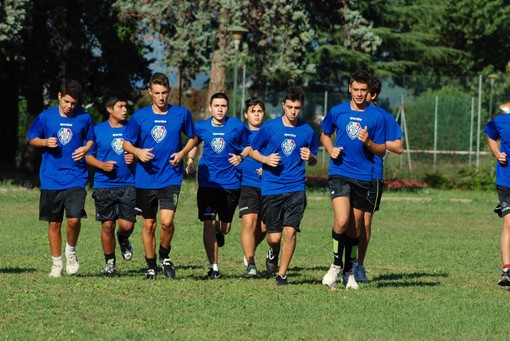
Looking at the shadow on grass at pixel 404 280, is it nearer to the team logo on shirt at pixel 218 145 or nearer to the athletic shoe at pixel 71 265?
the team logo on shirt at pixel 218 145

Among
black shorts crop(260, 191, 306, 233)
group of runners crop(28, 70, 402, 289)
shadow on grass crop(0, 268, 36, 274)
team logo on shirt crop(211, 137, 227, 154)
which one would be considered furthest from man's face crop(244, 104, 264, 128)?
shadow on grass crop(0, 268, 36, 274)

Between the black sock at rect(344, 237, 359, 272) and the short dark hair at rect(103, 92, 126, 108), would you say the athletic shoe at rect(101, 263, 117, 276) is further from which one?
the black sock at rect(344, 237, 359, 272)

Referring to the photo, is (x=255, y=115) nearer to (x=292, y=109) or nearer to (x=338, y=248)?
(x=292, y=109)

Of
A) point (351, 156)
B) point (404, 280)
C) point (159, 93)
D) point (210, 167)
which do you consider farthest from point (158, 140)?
point (404, 280)

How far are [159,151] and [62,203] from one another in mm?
1324

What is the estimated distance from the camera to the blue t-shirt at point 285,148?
1280cm

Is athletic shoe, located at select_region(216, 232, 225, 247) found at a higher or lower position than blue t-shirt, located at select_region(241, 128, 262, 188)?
lower

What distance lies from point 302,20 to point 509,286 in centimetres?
2356

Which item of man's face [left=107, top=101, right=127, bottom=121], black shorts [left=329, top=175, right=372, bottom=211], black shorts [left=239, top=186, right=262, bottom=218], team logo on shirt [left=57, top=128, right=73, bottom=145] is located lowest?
black shorts [left=239, top=186, right=262, bottom=218]

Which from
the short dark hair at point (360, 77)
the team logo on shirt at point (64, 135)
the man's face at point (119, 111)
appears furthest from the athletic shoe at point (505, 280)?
the team logo on shirt at point (64, 135)

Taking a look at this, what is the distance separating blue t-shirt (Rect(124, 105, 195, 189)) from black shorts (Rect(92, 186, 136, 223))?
1.08 m

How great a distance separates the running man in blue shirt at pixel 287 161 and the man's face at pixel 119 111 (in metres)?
2.01

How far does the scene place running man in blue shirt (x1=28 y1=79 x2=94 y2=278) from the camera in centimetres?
1302

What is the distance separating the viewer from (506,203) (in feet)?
43.4
